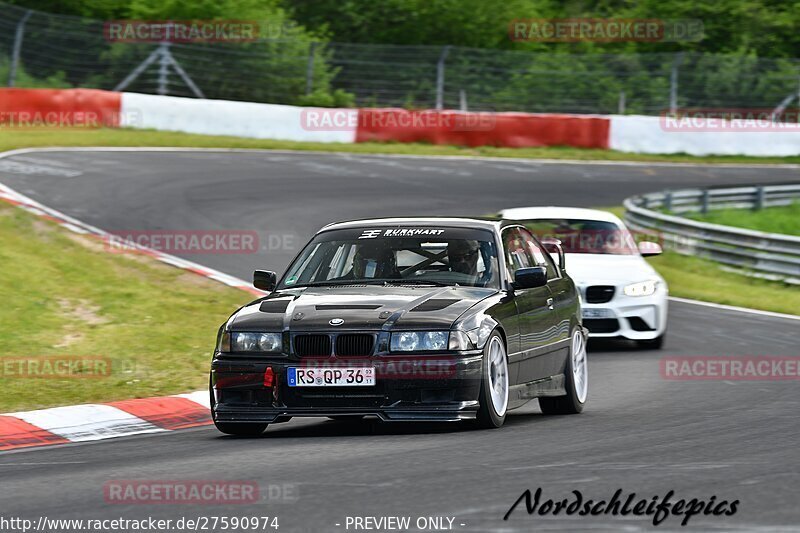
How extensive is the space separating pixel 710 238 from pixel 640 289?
818 cm

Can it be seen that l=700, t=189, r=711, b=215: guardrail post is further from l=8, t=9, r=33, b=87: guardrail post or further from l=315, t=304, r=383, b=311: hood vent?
l=315, t=304, r=383, b=311: hood vent

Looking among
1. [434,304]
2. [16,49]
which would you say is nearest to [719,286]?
[434,304]

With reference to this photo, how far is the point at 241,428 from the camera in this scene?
8.61 m

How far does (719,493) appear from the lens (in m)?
6.00

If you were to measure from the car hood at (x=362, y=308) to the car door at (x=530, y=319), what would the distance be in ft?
1.24

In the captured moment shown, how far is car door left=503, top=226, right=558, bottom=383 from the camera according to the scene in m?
9.01

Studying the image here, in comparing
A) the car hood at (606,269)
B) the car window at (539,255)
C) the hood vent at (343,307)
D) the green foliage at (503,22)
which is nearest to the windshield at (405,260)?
the hood vent at (343,307)

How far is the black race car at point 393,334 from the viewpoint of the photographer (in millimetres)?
8000

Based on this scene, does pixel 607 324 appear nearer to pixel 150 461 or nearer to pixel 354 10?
pixel 150 461

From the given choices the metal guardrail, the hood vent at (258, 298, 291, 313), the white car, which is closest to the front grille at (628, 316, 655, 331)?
the white car

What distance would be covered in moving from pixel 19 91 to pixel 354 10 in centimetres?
2092

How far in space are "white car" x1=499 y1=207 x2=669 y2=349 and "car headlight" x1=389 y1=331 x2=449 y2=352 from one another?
606 centimetres

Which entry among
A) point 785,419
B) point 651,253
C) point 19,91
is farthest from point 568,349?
point 19,91

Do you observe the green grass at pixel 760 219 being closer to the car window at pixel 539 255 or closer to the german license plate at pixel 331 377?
the car window at pixel 539 255
